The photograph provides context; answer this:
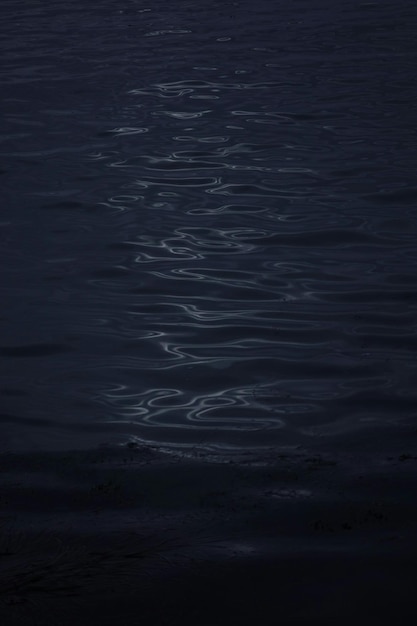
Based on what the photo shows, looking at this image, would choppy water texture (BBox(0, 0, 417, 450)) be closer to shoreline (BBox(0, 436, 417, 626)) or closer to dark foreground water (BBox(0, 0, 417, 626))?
dark foreground water (BBox(0, 0, 417, 626))

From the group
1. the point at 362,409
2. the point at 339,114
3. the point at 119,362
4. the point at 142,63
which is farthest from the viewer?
the point at 142,63

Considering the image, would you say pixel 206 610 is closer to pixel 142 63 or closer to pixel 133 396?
pixel 133 396

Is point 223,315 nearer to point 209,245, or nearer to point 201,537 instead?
point 209,245

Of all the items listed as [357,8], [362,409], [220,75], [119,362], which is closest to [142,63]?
[220,75]

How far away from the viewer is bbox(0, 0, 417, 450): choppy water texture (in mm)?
4043

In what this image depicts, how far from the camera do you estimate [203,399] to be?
13.4 ft

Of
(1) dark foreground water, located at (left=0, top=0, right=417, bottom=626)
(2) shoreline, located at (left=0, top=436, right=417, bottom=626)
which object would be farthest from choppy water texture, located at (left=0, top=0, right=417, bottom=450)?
(2) shoreline, located at (left=0, top=436, right=417, bottom=626)

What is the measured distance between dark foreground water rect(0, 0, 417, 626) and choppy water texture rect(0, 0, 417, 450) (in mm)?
16

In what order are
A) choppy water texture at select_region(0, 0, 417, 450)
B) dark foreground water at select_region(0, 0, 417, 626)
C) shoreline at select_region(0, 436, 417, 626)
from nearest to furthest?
shoreline at select_region(0, 436, 417, 626) → dark foreground water at select_region(0, 0, 417, 626) → choppy water texture at select_region(0, 0, 417, 450)

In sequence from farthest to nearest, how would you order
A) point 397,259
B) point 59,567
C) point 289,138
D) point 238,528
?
point 289,138 → point 397,259 → point 238,528 → point 59,567

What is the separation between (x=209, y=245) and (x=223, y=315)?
3.28ft

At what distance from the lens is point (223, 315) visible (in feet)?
15.9

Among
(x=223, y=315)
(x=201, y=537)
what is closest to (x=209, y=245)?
(x=223, y=315)

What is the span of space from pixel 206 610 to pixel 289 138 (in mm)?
5375
